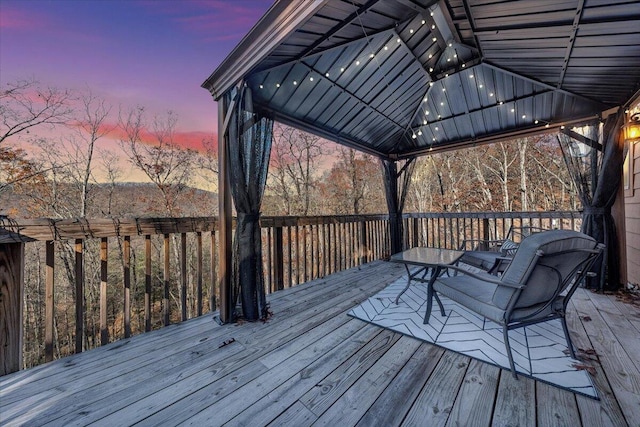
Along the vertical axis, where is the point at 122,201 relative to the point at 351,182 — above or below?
below

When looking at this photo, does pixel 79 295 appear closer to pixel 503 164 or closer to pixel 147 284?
pixel 147 284

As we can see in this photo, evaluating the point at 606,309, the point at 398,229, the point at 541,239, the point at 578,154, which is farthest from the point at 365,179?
the point at 541,239

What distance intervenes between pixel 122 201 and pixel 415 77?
9.61 metres

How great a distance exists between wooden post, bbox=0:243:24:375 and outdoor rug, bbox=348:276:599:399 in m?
2.56

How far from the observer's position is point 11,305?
1.61 metres

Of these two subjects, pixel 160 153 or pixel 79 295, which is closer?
pixel 79 295

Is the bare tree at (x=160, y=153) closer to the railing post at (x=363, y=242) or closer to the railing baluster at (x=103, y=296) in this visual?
the railing post at (x=363, y=242)

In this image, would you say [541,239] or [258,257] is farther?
[258,257]

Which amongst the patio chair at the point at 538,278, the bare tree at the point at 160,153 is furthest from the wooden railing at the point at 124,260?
the patio chair at the point at 538,278

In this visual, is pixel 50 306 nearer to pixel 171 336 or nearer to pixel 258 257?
pixel 171 336

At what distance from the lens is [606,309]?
2605 millimetres

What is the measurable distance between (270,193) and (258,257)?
8940 millimetres

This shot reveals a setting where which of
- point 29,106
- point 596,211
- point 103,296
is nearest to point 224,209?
point 103,296

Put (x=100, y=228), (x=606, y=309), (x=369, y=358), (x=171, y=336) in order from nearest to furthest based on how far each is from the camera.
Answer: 1. (x=369, y=358)
2. (x=100, y=228)
3. (x=171, y=336)
4. (x=606, y=309)
